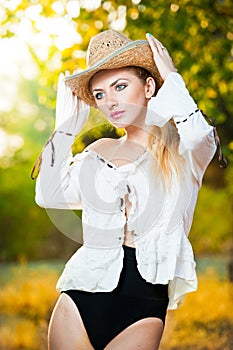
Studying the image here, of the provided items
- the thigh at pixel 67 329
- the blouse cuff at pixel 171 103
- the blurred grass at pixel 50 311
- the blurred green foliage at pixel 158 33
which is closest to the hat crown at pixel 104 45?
the blouse cuff at pixel 171 103

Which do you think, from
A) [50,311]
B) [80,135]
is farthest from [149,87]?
[50,311]

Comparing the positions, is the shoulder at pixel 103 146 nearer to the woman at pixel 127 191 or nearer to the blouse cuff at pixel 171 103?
the woman at pixel 127 191

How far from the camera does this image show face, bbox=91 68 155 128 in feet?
7.09

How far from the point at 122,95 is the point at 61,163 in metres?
0.27

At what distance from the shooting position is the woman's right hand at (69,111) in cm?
221

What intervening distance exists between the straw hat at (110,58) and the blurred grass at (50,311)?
3.34m

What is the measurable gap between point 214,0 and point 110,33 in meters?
2.51

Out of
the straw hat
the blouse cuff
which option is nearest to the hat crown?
the straw hat

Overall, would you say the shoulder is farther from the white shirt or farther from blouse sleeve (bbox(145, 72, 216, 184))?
blouse sleeve (bbox(145, 72, 216, 184))

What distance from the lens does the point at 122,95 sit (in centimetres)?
215

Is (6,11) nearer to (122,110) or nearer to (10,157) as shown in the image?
(122,110)

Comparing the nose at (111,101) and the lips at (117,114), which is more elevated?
the nose at (111,101)

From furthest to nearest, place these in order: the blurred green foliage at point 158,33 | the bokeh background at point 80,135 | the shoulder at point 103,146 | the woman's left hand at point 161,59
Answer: the bokeh background at point 80,135 → the blurred green foliage at point 158,33 → the shoulder at point 103,146 → the woman's left hand at point 161,59

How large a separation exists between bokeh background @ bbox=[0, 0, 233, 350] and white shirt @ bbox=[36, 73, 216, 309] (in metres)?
Answer: 0.25
